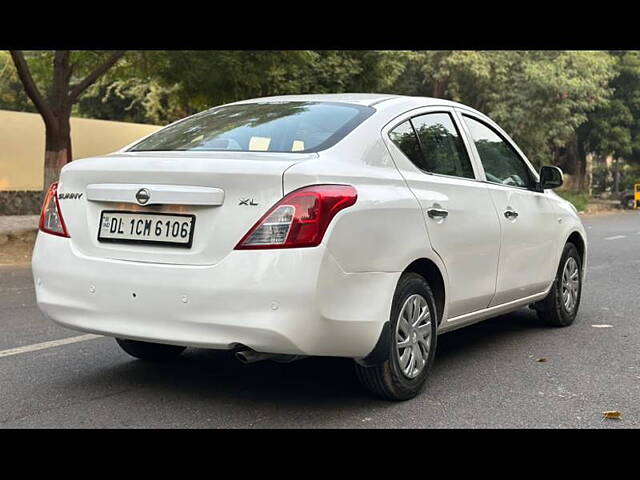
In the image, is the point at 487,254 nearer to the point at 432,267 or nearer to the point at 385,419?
the point at 432,267

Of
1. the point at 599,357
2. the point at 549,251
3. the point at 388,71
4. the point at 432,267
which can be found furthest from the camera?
the point at 388,71

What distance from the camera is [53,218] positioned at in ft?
14.8

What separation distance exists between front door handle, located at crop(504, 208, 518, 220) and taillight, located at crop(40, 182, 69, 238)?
2845 mm

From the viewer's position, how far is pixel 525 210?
600cm

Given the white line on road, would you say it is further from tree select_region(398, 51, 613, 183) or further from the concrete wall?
tree select_region(398, 51, 613, 183)

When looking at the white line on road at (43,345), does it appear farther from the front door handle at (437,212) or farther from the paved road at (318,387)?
the front door handle at (437,212)

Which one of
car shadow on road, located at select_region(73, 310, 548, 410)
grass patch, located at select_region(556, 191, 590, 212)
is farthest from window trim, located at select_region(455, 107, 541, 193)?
grass patch, located at select_region(556, 191, 590, 212)

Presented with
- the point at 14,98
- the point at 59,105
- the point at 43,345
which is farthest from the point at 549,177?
the point at 14,98

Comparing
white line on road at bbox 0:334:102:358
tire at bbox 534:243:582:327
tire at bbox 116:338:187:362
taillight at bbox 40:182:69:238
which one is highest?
taillight at bbox 40:182:69:238

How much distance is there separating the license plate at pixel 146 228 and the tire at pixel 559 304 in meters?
3.58

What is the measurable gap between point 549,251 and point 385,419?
8.85ft

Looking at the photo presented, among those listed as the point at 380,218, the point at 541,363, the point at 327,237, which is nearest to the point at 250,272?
the point at 327,237

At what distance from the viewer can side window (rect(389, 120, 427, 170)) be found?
4773 mm

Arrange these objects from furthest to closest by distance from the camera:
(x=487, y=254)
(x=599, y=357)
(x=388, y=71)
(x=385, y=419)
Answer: (x=388, y=71), (x=599, y=357), (x=487, y=254), (x=385, y=419)
